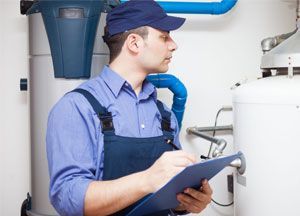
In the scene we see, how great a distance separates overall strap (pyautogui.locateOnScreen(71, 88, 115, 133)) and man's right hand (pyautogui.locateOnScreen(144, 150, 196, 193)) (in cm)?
24

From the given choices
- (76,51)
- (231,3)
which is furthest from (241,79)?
(76,51)

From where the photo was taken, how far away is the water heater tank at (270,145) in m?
0.98

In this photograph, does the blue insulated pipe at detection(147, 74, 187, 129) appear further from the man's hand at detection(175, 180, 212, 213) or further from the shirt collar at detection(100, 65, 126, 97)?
the man's hand at detection(175, 180, 212, 213)

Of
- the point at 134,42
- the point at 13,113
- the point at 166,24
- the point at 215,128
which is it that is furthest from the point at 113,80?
the point at 215,128

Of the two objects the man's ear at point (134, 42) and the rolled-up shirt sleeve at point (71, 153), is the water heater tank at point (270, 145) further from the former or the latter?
the rolled-up shirt sleeve at point (71, 153)

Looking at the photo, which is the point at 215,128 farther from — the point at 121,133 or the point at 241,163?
the point at 121,133

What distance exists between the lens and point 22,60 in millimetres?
1558

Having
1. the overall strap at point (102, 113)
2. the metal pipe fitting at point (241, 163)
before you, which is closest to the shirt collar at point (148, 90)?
the overall strap at point (102, 113)

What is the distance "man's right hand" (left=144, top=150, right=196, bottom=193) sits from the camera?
2.40 feet

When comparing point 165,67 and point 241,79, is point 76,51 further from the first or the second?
point 241,79

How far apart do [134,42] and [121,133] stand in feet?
1.01

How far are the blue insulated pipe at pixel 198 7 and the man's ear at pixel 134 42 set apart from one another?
0.54 m

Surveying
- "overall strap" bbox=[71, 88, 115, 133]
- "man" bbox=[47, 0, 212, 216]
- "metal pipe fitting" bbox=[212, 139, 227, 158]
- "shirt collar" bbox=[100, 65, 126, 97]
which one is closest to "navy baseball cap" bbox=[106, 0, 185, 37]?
"man" bbox=[47, 0, 212, 216]

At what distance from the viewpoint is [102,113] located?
96 cm
